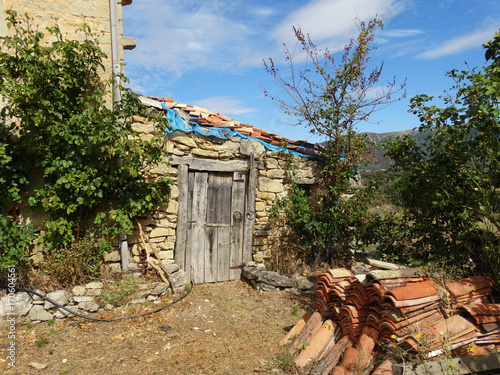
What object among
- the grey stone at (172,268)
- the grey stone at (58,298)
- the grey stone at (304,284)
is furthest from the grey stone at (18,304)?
the grey stone at (304,284)

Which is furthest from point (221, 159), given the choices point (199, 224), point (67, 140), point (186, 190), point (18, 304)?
point (18, 304)

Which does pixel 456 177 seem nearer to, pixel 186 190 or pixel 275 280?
pixel 275 280

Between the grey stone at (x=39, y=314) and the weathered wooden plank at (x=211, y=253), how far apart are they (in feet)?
8.31

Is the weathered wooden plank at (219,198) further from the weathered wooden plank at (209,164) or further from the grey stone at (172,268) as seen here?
the grey stone at (172,268)

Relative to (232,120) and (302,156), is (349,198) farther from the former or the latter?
(232,120)

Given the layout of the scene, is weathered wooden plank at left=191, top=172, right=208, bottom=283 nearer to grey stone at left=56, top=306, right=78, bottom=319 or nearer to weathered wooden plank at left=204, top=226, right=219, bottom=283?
weathered wooden plank at left=204, top=226, right=219, bottom=283

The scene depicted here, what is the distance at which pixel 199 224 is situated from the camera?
597 centimetres

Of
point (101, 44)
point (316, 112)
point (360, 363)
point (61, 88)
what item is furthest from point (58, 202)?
point (316, 112)

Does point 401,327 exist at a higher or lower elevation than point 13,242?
lower

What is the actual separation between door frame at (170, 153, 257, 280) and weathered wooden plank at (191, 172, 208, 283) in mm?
137

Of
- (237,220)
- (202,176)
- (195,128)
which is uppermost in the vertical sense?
(195,128)

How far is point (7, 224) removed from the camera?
442cm

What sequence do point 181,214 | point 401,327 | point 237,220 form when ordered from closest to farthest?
point 401,327 < point 181,214 < point 237,220

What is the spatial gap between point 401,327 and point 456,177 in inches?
101
